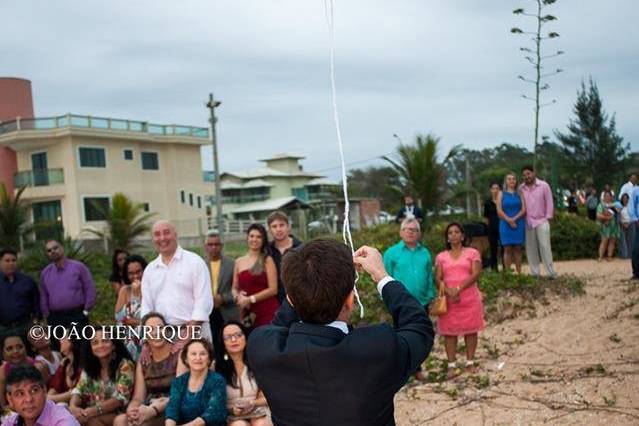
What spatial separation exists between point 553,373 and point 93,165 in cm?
2747

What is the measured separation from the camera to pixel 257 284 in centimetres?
568

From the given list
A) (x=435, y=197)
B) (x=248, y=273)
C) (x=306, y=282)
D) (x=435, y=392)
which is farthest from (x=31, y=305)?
(x=435, y=197)

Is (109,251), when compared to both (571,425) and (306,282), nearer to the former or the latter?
(571,425)

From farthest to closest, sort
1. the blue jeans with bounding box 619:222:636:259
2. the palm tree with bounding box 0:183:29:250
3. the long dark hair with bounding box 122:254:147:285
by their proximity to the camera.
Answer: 1. the palm tree with bounding box 0:183:29:250
2. the blue jeans with bounding box 619:222:636:259
3. the long dark hair with bounding box 122:254:147:285

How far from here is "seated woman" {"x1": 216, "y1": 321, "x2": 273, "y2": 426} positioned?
15.0 ft

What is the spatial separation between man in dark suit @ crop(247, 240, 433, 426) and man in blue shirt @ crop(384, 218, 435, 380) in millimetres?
3889

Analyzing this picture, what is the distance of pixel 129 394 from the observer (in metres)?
4.90

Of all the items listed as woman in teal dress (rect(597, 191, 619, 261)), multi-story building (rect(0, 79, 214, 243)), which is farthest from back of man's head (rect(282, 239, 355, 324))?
multi-story building (rect(0, 79, 214, 243))

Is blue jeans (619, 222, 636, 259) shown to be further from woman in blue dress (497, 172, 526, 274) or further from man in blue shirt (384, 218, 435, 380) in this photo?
man in blue shirt (384, 218, 435, 380)

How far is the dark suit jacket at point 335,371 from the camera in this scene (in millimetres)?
1795

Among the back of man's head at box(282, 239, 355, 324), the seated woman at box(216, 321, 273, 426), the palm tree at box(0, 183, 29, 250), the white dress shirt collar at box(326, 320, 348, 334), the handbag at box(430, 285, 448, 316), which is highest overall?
the palm tree at box(0, 183, 29, 250)

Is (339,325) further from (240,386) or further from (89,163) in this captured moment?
(89,163)

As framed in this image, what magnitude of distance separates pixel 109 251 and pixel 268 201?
34.7m

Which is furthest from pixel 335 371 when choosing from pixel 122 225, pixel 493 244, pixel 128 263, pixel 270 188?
pixel 270 188
